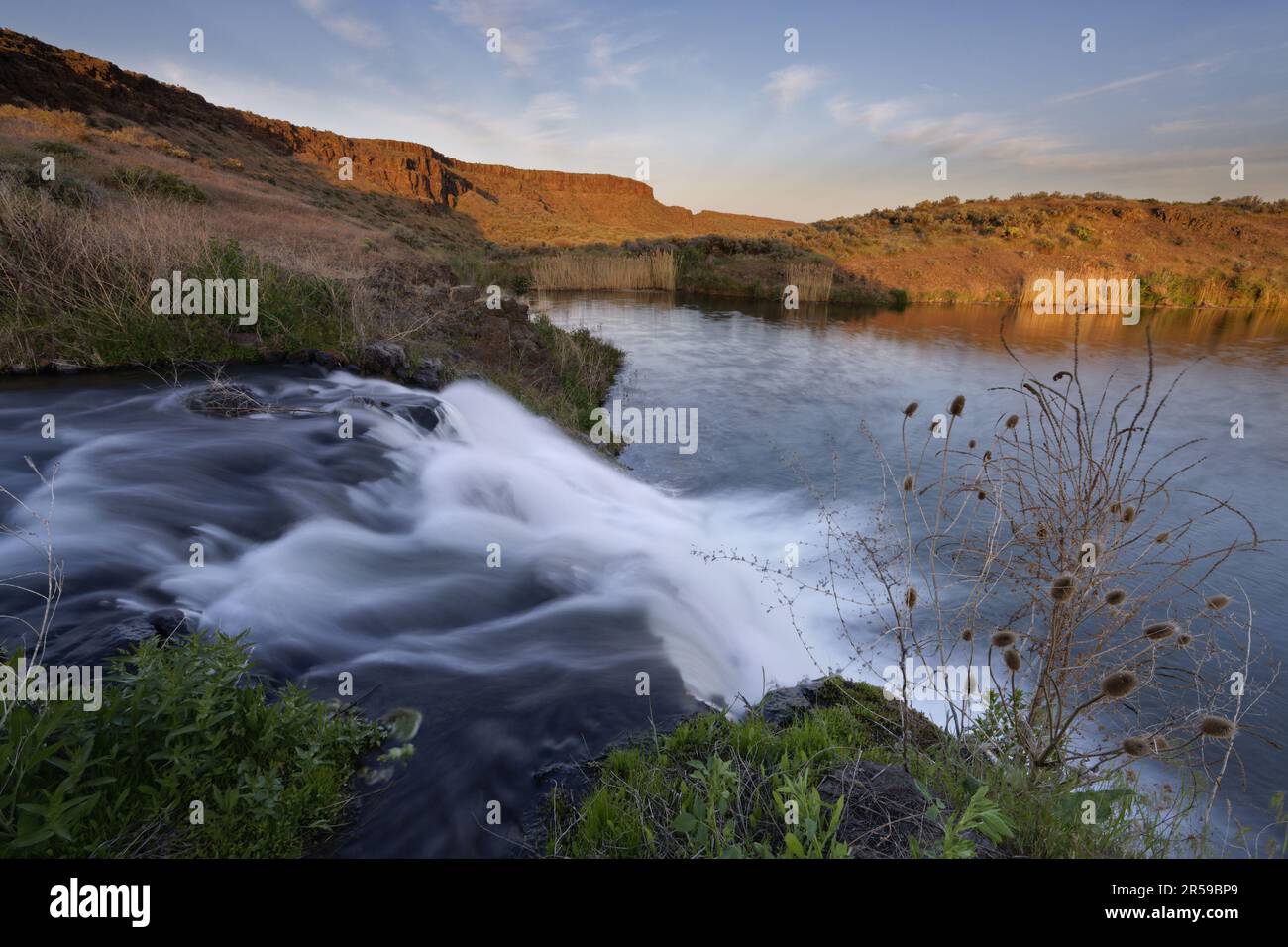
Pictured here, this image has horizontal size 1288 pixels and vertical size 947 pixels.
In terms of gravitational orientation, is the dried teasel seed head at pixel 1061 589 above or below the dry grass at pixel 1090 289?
below

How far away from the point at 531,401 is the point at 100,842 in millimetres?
9957

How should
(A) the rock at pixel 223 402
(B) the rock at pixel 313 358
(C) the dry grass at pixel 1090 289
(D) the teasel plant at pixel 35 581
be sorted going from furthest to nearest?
(C) the dry grass at pixel 1090 289 → (B) the rock at pixel 313 358 → (A) the rock at pixel 223 402 → (D) the teasel plant at pixel 35 581

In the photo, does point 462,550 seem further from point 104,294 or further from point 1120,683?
point 104,294

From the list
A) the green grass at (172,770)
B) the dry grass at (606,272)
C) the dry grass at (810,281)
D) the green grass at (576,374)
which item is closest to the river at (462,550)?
the green grass at (172,770)

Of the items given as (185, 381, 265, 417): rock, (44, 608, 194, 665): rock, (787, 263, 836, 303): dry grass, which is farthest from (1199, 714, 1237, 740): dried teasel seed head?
(787, 263, 836, 303): dry grass

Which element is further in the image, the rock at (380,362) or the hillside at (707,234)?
the hillside at (707,234)

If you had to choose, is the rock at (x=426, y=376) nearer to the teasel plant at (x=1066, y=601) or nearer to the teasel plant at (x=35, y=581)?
the teasel plant at (x=35, y=581)

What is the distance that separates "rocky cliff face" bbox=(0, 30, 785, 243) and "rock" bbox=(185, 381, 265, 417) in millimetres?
60537

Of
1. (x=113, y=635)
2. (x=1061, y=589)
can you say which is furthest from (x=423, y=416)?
(x=1061, y=589)

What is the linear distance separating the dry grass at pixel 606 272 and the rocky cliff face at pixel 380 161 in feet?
146

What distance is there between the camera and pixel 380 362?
1064cm

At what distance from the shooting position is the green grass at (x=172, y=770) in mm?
2211
